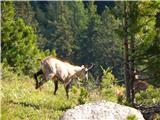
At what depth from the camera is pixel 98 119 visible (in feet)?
33.9

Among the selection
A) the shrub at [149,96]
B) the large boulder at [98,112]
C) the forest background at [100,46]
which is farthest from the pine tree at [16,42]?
the large boulder at [98,112]

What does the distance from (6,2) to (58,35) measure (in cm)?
6530

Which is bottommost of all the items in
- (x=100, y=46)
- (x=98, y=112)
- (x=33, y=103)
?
(x=100, y=46)

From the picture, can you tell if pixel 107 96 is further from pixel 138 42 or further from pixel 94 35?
pixel 94 35

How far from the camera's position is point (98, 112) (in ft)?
34.5

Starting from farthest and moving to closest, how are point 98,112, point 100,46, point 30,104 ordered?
1. point 100,46
2. point 30,104
3. point 98,112

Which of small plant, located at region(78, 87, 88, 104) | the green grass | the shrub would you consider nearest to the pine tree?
the green grass

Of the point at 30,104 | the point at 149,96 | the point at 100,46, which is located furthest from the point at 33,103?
A: the point at 100,46

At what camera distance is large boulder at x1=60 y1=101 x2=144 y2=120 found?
33.9ft

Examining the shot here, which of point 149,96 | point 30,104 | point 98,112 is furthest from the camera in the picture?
point 149,96

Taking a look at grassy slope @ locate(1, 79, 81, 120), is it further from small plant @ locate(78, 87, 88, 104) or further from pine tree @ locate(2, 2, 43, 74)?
pine tree @ locate(2, 2, 43, 74)

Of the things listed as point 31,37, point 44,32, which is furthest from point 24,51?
point 44,32

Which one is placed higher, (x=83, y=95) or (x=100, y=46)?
(x=83, y=95)

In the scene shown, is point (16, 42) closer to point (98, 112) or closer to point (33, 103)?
point (33, 103)
